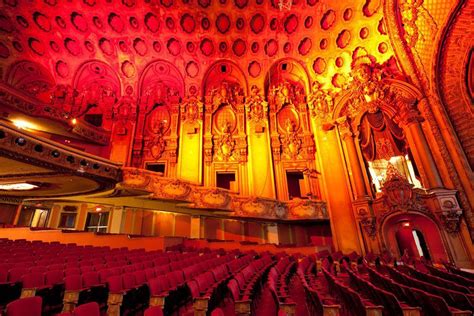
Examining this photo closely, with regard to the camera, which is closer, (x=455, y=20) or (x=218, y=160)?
(x=455, y=20)

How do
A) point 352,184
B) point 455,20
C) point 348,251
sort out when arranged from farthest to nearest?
point 352,184, point 348,251, point 455,20

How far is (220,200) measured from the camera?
823cm

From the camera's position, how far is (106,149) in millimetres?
10727

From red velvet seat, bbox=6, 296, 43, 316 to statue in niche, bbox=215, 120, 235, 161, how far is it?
9564 millimetres

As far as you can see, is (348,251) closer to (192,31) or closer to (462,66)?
(462,66)

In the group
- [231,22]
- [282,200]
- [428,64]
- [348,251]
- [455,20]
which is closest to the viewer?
[455,20]

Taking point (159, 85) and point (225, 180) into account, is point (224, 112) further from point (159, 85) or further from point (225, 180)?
point (159, 85)

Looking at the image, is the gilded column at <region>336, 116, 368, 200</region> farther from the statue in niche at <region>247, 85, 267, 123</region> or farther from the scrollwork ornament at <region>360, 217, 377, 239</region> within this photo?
the statue in niche at <region>247, 85, 267, 123</region>

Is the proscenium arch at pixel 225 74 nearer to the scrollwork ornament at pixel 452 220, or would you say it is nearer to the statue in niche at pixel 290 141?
the statue in niche at pixel 290 141

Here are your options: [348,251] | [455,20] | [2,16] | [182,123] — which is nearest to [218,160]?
[182,123]

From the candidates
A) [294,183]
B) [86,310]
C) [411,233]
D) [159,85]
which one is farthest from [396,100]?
[159,85]

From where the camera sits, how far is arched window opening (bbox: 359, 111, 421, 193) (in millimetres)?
8312

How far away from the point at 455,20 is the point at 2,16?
1738 cm

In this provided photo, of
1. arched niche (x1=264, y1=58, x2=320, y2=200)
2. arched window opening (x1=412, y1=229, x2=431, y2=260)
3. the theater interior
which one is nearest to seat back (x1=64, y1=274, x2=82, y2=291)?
the theater interior
